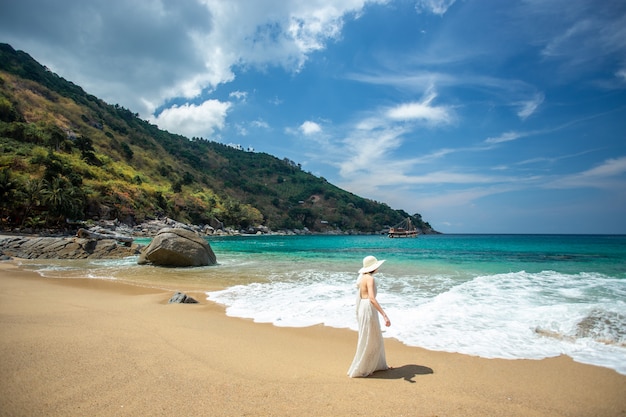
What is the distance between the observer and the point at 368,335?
4352mm

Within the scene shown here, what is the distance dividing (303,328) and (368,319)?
2.97m

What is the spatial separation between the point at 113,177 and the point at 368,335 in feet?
235

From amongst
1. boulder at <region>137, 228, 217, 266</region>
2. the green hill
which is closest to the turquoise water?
boulder at <region>137, 228, 217, 266</region>

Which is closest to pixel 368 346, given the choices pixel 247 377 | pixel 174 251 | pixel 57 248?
pixel 247 377

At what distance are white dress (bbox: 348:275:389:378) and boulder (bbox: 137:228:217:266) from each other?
52.0 feet

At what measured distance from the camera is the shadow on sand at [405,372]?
4301 mm

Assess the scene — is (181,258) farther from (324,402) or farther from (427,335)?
(324,402)

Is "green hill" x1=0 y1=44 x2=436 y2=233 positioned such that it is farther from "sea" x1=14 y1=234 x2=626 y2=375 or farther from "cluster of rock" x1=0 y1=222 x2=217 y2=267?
"sea" x1=14 y1=234 x2=626 y2=375

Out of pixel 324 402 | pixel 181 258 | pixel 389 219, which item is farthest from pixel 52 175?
pixel 389 219

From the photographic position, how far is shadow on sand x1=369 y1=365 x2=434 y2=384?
14.1 feet

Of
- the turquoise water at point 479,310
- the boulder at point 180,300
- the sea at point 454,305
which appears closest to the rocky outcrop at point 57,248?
the sea at point 454,305

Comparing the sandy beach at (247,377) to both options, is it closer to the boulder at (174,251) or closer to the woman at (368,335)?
the woman at (368,335)

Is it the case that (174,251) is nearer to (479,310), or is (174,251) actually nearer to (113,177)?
(479,310)

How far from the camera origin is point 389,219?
161 metres
